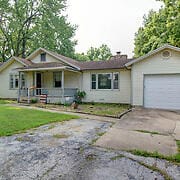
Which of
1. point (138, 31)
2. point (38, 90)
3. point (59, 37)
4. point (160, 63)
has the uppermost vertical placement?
point (138, 31)

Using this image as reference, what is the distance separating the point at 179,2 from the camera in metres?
18.3

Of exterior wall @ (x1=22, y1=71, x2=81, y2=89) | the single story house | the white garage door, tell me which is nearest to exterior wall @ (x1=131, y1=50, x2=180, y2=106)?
the single story house

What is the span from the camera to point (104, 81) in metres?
15.1

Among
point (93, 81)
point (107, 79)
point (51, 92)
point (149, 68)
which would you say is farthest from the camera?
point (93, 81)

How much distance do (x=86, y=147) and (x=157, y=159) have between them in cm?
167

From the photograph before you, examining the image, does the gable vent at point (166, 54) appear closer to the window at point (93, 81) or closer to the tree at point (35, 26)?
the window at point (93, 81)

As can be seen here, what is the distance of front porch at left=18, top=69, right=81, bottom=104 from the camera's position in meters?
14.8

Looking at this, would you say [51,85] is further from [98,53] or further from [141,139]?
[98,53]

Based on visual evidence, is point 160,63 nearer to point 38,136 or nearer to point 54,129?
point 54,129

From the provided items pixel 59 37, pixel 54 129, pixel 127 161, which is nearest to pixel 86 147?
pixel 127 161

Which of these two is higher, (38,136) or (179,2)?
(179,2)

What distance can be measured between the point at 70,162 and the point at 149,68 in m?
10.1

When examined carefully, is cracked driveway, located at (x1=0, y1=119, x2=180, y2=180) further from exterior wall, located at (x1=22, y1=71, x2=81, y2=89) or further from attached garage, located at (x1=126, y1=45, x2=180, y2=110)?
exterior wall, located at (x1=22, y1=71, x2=81, y2=89)

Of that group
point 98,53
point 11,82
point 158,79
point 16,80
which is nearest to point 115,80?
point 158,79
